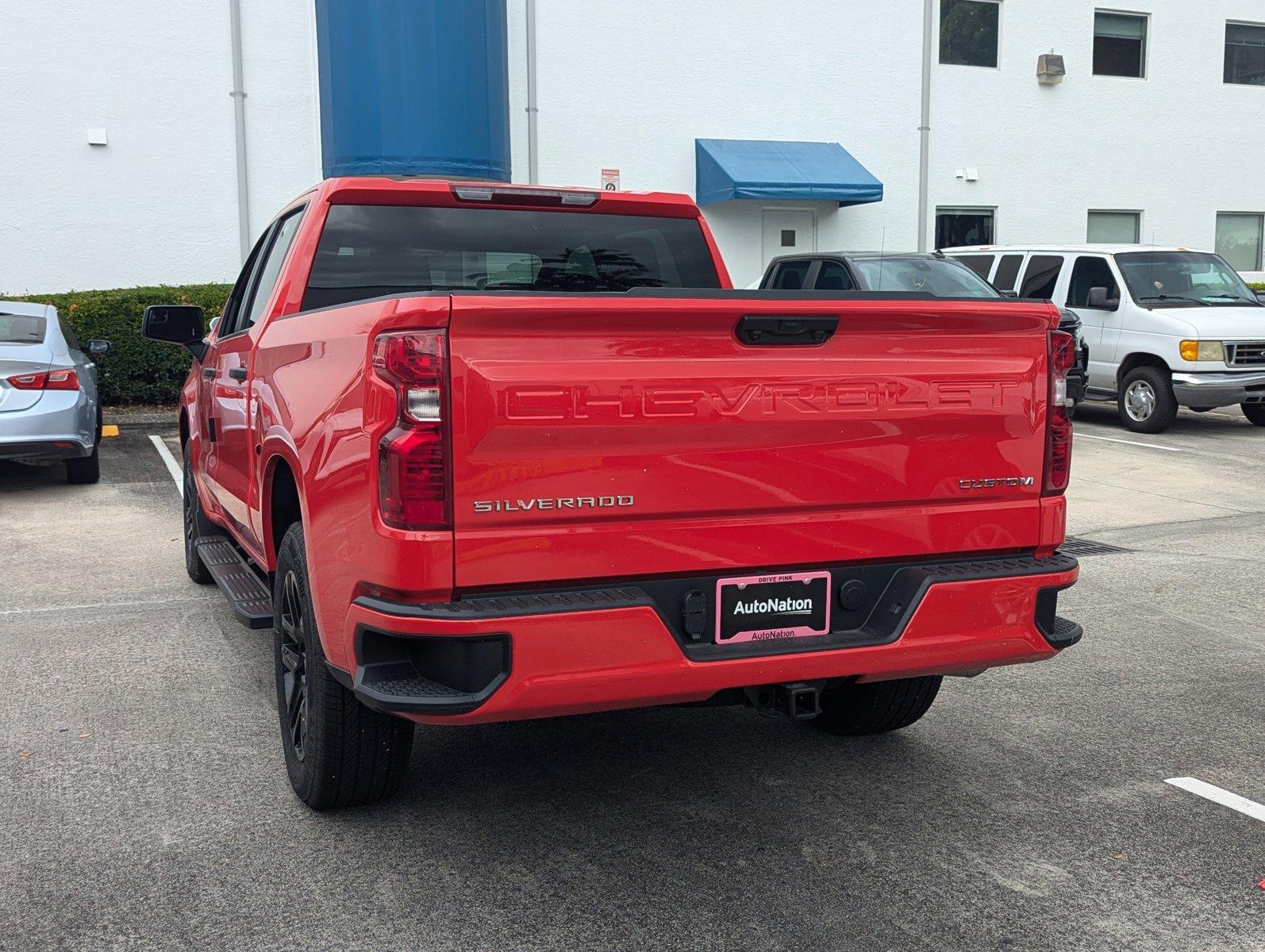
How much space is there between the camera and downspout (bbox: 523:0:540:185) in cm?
1702

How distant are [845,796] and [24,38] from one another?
14977 millimetres

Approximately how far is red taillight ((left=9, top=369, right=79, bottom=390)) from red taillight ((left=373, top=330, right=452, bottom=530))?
7728 mm

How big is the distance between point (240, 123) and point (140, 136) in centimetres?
121

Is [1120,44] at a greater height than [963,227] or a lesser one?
greater

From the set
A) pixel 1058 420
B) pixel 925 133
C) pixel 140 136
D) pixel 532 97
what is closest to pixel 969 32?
pixel 925 133

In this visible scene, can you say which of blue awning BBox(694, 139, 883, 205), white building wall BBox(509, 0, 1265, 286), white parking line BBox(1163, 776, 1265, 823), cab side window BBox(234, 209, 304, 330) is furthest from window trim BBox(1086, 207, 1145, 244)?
white parking line BBox(1163, 776, 1265, 823)

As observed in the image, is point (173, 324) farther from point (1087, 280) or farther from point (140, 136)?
point (1087, 280)

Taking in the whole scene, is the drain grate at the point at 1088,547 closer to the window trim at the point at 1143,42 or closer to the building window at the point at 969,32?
the building window at the point at 969,32

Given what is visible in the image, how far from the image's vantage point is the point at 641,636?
3139 mm

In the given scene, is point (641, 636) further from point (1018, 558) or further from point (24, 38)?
point (24, 38)

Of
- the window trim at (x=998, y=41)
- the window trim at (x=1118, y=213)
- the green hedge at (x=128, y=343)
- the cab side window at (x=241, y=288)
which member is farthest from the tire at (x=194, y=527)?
the window trim at (x=1118, y=213)

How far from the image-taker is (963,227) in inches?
816

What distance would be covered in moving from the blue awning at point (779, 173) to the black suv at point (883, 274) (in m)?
4.95

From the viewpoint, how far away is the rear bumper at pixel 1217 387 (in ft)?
43.3
